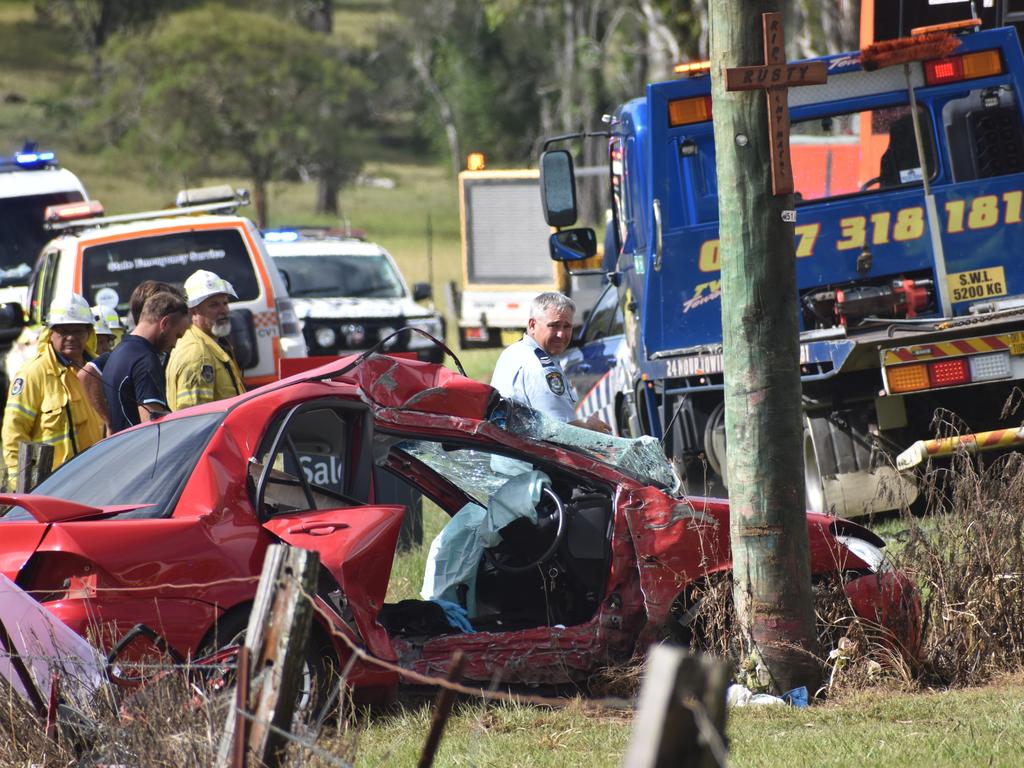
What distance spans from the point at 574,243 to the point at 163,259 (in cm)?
389

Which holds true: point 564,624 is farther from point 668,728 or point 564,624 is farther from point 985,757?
point 668,728

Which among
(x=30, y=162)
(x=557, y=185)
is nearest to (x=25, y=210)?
(x=30, y=162)

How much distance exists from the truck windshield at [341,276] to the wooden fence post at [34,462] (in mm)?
11263

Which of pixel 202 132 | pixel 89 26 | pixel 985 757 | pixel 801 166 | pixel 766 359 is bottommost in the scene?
pixel 985 757

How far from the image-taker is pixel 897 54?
30.8ft

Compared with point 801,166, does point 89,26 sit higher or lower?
higher

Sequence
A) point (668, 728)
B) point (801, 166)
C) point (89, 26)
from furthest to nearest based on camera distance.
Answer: point (89, 26) → point (801, 166) → point (668, 728)

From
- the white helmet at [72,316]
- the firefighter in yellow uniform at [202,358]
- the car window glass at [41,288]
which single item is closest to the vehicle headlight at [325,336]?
the car window glass at [41,288]

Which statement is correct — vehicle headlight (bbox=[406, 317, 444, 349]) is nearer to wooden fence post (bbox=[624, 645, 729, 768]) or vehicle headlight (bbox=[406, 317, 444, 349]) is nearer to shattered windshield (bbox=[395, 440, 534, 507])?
shattered windshield (bbox=[395, 440, 534, 507])

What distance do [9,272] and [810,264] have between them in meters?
10.9

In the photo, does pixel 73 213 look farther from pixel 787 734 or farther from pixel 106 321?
pixel 787 734

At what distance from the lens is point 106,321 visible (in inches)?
430

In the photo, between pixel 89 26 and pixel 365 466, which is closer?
pixel 365 466

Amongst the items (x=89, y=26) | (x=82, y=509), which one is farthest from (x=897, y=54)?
(x=89, y=26)
